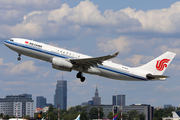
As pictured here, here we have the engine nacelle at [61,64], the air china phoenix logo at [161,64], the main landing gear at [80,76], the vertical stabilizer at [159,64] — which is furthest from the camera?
the air china phoenix logo at [161,64]

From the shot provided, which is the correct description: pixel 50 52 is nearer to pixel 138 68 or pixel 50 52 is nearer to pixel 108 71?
pixel 108 71

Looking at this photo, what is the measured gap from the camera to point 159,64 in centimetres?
6969

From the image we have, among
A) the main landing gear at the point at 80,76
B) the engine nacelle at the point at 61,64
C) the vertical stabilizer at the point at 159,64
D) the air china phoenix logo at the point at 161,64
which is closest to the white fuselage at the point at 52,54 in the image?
the engine nacelle at the point at 61,64

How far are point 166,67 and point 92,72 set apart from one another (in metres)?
17.5

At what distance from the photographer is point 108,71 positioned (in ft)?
206

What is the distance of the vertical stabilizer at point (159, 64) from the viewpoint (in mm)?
69250

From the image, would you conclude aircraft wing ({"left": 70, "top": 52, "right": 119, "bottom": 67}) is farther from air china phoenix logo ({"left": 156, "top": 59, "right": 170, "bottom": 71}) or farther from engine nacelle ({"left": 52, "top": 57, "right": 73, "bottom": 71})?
air china phoenix logo ({"left": 156, "top": 59, "right": 170, "bottom": 71})

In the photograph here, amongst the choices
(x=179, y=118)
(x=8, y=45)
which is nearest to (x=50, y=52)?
(x=8, y=45)

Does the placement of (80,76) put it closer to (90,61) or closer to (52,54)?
(90,61)

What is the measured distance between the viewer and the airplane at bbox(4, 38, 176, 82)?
194 feet

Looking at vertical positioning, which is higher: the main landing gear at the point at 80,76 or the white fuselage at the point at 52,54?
the white fuselage at the point at 52,54

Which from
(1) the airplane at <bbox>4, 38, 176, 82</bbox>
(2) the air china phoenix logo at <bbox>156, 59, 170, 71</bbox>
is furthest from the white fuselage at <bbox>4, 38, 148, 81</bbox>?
(2) the air china phoenix logo at <bbox>156, 59, 170, 71</bbox>

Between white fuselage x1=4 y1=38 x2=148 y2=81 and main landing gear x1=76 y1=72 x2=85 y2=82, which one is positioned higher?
white fuselage x1=4 y1=38 x2=148 y2=81

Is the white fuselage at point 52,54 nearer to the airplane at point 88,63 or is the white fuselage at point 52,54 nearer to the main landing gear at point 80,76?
the airplane at point 88,63
